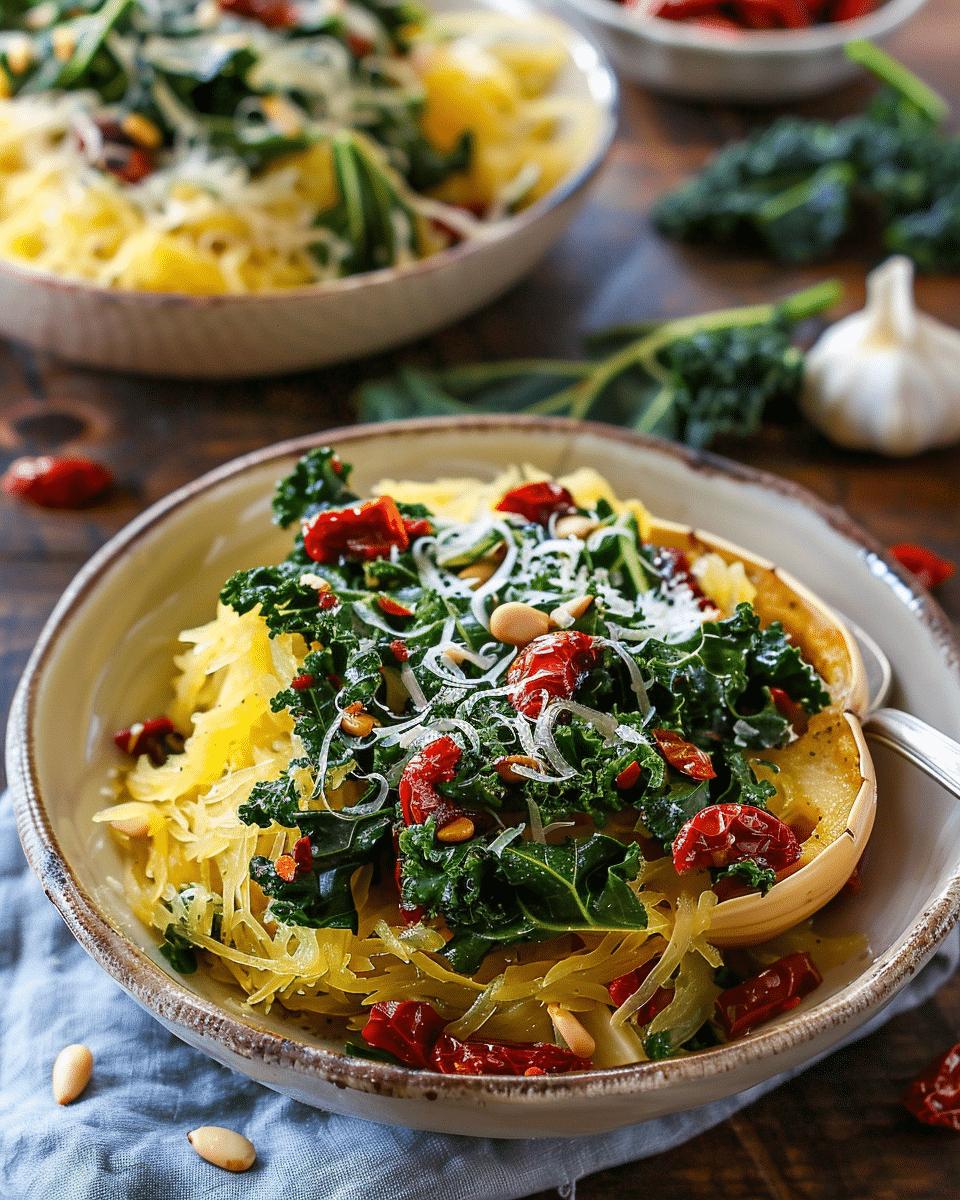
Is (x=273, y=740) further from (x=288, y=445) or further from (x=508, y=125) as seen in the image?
(x=508, y=125)

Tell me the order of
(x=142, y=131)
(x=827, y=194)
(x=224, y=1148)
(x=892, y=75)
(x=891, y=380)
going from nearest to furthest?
(x=224, y=1148) < (x=891, y=380) < (x=142, y=131) < (x=827, y=194) < (x=892, y=75)

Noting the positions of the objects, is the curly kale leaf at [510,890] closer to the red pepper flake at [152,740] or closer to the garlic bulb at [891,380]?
the red pepper flake at [152,740]

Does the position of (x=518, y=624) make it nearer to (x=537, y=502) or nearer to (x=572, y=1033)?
(x=537, y=502)

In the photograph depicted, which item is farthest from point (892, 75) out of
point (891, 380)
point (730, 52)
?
point (891, 380)

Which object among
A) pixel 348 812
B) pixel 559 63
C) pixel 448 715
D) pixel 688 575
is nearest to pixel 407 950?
pixel 348 812

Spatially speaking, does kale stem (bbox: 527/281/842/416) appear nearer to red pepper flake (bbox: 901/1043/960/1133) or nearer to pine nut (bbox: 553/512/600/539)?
pine nut (bbox: 553/512/600/539)

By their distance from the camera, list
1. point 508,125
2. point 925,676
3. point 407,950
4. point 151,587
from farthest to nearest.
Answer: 1. point 508,125
2. point 151,587
3. point 925,676
4. point 407,950
